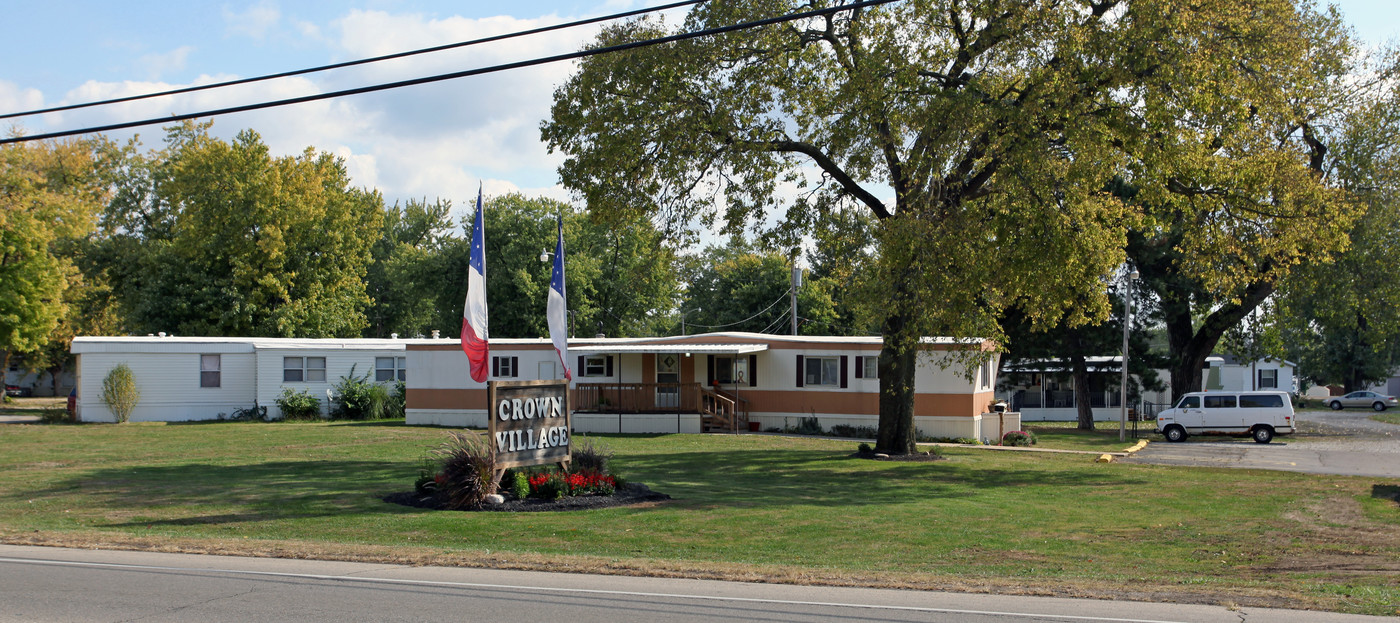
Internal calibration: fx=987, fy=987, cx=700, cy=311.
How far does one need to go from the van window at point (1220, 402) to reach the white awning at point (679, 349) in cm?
1592

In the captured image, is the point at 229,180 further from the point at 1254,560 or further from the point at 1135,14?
the point at 1254,560

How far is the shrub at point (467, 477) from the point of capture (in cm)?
1523

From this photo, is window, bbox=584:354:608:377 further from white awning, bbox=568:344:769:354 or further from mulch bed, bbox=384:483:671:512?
mulch bed, bbox=384:483:671:512

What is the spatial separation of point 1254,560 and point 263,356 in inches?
1380

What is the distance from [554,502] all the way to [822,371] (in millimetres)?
18550

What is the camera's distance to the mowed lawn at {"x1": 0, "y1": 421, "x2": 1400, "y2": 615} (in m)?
10.6

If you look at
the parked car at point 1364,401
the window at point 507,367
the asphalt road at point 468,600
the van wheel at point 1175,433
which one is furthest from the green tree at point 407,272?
the parked car at point 1364,401

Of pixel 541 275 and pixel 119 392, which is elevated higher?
pixel 541 275

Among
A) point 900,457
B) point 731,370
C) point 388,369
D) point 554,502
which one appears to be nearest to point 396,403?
point 388,369

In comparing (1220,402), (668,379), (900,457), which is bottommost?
(900,457)

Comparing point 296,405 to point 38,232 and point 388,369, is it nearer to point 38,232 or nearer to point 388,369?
point 388,369

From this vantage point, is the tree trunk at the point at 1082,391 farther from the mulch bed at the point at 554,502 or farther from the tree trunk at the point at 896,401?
the mulch bed at the point at 554,502

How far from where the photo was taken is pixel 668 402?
33.3 m

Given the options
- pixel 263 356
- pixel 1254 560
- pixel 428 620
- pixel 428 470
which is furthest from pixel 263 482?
pixel 263 356
